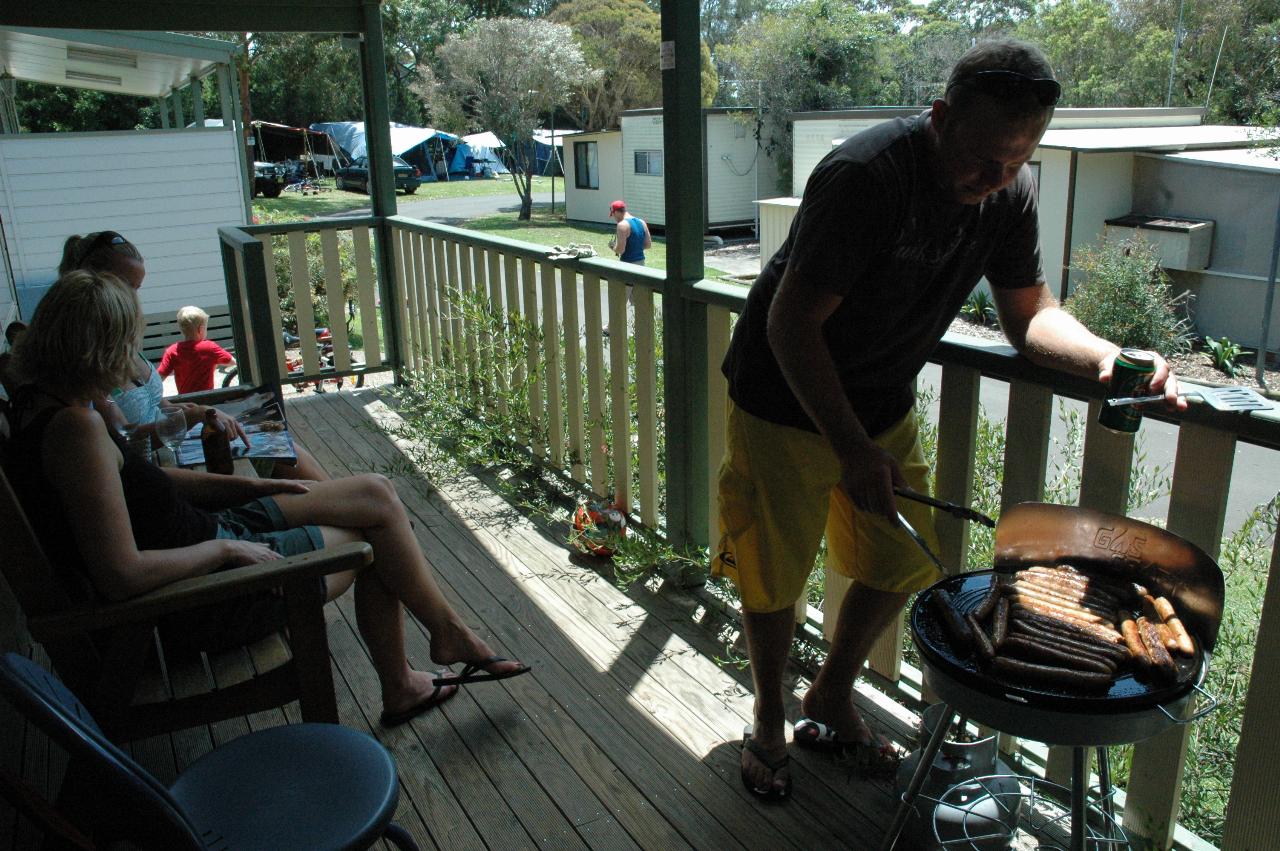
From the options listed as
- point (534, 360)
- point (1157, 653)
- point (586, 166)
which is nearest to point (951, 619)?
point (1157, 653)

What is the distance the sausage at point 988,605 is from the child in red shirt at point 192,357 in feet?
12.8

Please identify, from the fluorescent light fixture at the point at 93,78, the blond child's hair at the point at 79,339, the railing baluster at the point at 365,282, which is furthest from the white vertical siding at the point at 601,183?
the blond child's hair at the point at 79,339

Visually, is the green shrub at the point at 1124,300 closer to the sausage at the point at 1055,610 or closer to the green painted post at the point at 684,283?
the green painted post at the point at 684,283

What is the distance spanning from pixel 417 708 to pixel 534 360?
1883 millimetres

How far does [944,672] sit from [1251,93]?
2076cm

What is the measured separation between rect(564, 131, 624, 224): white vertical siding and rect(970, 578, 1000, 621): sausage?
26.2m

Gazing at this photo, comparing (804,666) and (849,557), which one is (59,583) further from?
(804,666)

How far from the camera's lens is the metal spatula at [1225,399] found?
154cm

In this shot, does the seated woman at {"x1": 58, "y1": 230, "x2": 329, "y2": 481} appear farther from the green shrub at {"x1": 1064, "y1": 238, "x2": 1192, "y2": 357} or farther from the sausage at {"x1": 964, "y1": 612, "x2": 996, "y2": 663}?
the green shrub at {"x1": 1064, "y1": 238, "x2": 1192, "y2": 357}

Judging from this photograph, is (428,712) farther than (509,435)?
No

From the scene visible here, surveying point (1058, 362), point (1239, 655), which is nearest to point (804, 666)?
point (1058, 362)

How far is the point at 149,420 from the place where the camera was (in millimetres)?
2908

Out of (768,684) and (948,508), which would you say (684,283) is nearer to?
(768,684)

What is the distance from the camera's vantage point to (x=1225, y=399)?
5.16ft
